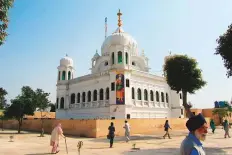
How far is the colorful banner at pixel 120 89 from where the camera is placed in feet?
96.2

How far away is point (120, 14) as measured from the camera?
37.4m

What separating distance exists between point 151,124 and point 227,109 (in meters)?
20.6

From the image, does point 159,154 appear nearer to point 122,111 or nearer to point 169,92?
point 122,111

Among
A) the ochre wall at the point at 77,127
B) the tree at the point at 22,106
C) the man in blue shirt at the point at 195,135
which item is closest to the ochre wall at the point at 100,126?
the ochre wall at the point at 77,127

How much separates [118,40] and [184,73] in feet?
46.0

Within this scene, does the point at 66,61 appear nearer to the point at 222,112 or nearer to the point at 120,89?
the point at 120,89

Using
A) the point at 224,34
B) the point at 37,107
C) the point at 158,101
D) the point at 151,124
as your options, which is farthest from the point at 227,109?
the point at 37,107

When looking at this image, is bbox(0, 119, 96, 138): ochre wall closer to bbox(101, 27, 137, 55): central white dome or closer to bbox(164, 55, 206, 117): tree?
bbox(164, 55, 206, 117): tree

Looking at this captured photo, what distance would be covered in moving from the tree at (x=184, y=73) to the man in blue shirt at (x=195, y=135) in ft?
66.3

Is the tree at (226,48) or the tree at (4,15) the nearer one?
the tree at (4,15)

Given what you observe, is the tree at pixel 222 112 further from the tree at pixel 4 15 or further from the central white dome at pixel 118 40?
the tree at pixel 4 15

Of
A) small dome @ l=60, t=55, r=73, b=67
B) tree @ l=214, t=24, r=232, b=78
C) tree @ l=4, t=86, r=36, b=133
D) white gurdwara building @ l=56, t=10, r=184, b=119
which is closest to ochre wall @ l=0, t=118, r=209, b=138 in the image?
tree @ l=4, t=86, r=36, b=133

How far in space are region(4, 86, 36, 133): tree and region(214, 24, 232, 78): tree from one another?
2144 centimetres

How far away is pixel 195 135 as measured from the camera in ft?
9.58
